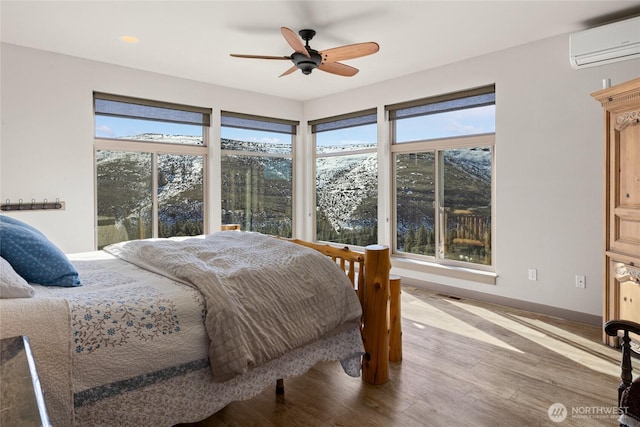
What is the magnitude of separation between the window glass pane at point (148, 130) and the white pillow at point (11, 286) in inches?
125

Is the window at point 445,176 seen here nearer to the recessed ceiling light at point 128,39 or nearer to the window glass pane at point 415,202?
the window glass pane at point 415,202

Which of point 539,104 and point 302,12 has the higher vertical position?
point 302,12

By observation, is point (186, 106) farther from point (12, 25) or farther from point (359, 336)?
point (359, 336)

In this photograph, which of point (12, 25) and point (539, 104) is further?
point (539, 104)

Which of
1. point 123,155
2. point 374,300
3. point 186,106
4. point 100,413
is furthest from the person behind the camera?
point 186,106

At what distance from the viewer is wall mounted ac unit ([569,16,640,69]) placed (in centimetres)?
295

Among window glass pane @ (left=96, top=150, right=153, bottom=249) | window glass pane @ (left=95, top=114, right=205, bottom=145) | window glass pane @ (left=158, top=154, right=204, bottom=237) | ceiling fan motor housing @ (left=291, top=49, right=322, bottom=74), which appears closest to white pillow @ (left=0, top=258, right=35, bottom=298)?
ceiling fan motor housing @ (left=291, top=49, right=322, bottom=74)

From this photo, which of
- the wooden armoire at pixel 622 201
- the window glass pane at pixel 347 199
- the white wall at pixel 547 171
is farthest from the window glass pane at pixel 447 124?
the wooden armoire at pixel 622 201

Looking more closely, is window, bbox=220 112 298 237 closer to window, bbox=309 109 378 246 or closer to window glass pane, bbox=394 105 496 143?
window, bbox=309 109 378 246

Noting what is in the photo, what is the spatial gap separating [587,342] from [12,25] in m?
5.40

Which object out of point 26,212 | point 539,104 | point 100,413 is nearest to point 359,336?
point 100,413

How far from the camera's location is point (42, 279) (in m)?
1.87

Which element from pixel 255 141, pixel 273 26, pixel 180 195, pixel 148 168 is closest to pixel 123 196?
pixel 148 168

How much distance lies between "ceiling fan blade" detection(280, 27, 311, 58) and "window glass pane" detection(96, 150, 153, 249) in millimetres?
2610
